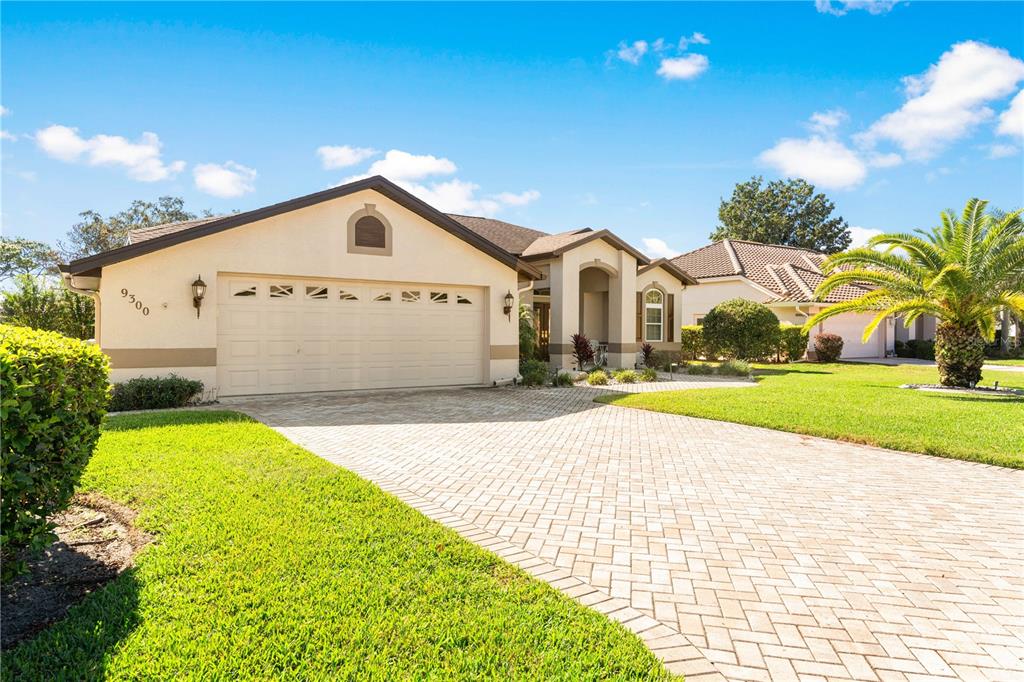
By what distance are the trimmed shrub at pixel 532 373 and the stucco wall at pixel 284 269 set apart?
0.45 meters

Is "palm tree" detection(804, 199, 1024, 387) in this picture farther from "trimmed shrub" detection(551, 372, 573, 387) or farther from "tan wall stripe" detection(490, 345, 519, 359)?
"tan wall stripe" detection(490, 345, 519, 359)

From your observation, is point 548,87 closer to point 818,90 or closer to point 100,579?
point 818,90

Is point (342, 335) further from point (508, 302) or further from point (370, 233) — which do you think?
point (508, 302)

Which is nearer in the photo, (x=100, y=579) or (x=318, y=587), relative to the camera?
(x=318, y=587)

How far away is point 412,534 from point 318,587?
3.52ft

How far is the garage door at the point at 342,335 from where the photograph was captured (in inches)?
510

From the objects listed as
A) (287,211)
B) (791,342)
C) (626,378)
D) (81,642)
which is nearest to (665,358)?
(626,378)

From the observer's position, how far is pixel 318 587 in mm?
3641

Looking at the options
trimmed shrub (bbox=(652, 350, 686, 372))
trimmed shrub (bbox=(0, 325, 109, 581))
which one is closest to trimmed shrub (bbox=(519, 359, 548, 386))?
trimmed shrub (bbox=(652, 350, 686, 372))

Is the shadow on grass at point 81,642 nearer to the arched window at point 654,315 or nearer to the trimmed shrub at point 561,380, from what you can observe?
the trimmed shrub at point 561,380

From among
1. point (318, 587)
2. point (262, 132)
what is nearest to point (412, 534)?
point (318, 587)

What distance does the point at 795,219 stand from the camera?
56656 millimetres

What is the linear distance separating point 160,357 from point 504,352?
855cm

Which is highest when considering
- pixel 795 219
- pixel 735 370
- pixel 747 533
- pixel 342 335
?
pixel 795 219
